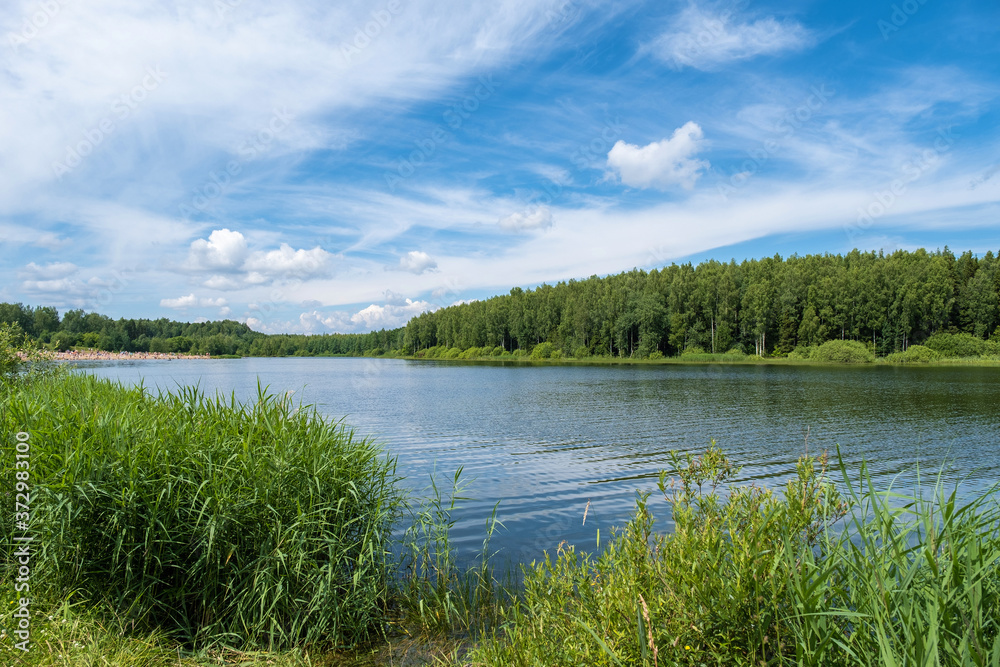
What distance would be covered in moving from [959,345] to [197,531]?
368 feet

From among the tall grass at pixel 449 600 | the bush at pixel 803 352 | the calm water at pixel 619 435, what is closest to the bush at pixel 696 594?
Result: the calm water at pixel 619 435

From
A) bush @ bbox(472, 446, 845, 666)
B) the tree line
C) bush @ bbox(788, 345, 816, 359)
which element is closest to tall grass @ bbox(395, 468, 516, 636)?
bush @ bbox(472, 446, 845, 666)

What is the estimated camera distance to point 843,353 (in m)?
88.2

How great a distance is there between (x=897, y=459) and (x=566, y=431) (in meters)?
13.1

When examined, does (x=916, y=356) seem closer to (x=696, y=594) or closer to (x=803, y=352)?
(x=803, y=352)

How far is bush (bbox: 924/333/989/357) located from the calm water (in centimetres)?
4891

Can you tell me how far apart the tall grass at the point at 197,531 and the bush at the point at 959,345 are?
108 m

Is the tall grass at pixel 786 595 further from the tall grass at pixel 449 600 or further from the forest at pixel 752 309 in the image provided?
the forest at pixel 752 309

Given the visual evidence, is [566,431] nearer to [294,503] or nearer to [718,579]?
[294,503]

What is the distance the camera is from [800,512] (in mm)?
4348

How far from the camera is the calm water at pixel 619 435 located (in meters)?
13.7

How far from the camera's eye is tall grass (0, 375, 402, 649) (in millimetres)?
5922

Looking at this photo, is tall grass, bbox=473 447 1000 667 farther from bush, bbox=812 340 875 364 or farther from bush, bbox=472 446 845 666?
bush, bbox=812 340 875 364

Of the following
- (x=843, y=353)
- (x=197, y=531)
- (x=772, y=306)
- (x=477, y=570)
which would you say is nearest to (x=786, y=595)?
(x=477, y=570)
